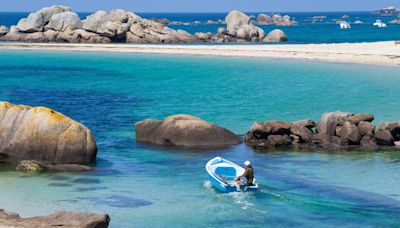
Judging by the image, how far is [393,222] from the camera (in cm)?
2619

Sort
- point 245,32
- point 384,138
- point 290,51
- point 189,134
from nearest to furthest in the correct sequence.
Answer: point 384,138
point 189,134
point 290,51
point 245,32

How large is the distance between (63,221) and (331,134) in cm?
2119

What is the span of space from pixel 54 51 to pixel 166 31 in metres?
27.9

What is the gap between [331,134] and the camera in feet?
132

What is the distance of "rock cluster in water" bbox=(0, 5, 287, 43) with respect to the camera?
12638cm

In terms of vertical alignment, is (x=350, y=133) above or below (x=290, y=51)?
below

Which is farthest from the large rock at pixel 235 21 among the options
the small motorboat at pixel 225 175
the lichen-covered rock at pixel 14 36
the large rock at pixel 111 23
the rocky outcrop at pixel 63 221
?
the rocky outcrop at pixel 63 221

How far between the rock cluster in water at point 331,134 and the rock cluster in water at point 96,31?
87256mm

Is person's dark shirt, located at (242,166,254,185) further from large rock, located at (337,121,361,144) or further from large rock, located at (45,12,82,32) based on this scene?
large rock, located at (45,12,82,32)

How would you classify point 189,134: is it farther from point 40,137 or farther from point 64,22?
point 64,22

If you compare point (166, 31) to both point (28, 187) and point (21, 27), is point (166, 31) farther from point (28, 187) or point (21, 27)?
point (28, 187)

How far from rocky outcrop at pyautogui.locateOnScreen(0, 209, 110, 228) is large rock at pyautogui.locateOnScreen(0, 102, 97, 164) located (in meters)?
10.7

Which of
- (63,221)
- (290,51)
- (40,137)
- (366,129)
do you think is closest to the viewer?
(63,221)

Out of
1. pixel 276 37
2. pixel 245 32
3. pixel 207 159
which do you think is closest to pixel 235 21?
pixel 245 32
